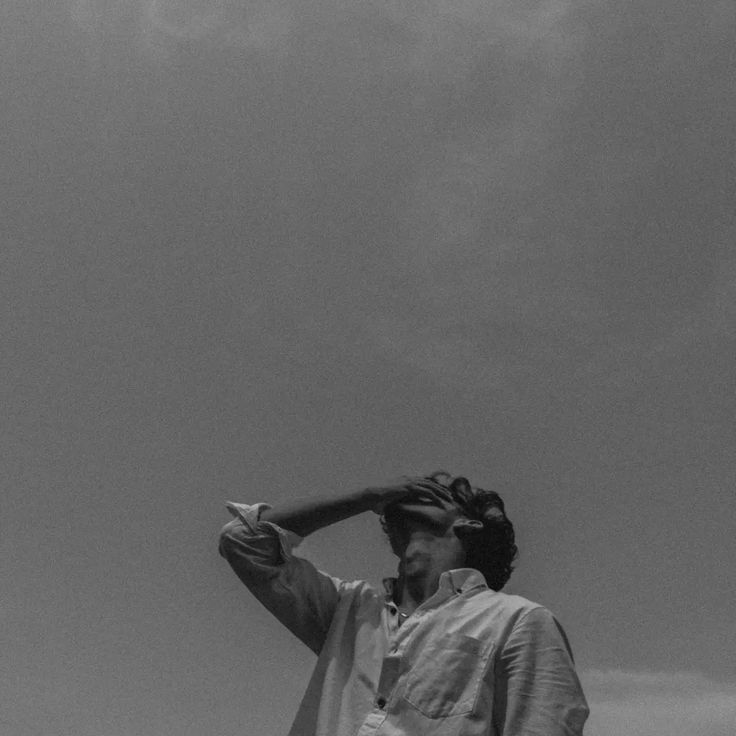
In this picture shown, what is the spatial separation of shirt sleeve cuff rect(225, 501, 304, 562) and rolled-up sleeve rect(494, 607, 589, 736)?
4.13 ft

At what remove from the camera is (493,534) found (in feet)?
14.6

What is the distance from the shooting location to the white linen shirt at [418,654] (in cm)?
347

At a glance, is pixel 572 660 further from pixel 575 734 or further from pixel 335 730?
pixel 335 730

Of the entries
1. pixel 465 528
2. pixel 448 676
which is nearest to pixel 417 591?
pixel 465 528

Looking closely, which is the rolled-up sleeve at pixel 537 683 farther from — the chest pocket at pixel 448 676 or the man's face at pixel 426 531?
the man's face at pixel 426 531

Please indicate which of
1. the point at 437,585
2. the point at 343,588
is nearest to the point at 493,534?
the point at 437,585

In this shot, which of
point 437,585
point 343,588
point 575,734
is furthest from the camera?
point 343,588

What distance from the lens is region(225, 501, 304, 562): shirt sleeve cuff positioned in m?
Answer: 4.32

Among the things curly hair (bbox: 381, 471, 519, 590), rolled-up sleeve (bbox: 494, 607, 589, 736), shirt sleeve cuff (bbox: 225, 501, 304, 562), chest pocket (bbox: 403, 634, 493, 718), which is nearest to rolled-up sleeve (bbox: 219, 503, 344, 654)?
shirt sleeve cuff (bbox: 225, 501, 304, 562)

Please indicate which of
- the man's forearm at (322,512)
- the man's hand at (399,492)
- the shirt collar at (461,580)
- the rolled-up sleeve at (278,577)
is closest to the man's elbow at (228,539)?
the rolled-up sleeve at (278,577)

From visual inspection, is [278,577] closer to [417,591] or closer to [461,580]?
[417,591]

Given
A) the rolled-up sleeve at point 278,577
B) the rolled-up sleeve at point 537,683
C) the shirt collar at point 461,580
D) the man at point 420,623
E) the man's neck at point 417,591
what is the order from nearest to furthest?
the rolled-up sleeve at point 537,683 < the man at point 420,623 < the shirt collar at point 461,580 < the man's neck at point 417,591 < the rolled-up sleeve at point 278,577

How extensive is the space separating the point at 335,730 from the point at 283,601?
30.0 inches

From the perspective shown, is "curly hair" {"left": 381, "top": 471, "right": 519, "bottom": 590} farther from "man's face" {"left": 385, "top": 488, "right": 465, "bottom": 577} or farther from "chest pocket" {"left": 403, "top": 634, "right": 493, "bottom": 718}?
"chest pocket" {"left": 403, "top": 634, "right": 493, "bottom": 718}
